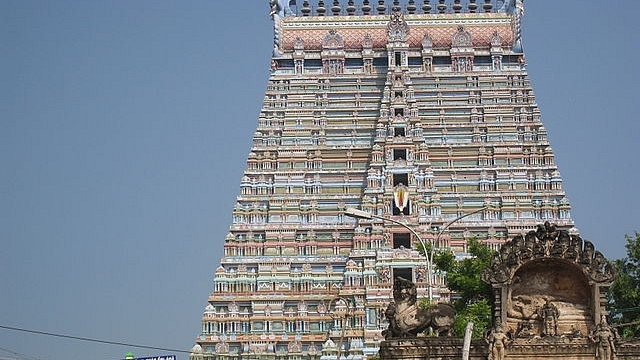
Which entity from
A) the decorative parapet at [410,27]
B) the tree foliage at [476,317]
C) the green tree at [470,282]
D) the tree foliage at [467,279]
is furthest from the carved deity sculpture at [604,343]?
the decorative parapet at [410,27]

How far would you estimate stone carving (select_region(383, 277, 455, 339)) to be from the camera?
3709 cm

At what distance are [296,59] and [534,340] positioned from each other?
236 feet

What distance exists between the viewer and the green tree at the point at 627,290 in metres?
61.2

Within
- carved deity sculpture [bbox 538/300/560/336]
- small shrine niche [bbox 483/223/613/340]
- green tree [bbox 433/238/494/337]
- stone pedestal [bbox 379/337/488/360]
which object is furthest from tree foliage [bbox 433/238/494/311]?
stone pedestal [bbox 379/337/488/360]

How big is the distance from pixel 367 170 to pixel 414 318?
5956 centimetres

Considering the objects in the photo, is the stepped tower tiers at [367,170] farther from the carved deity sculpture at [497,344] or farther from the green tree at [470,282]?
the carved deity sculpture at [497,344]

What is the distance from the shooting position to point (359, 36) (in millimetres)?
107750

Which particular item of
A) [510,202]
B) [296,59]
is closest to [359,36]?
[296,59]

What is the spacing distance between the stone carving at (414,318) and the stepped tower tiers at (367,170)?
46.9m

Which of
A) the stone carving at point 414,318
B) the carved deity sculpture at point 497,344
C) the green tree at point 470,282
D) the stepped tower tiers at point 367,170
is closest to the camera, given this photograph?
the carved deity sculpture at point 497,344

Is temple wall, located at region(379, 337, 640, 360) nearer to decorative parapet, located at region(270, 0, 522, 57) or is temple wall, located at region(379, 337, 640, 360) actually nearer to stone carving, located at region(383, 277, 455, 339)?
stone carving, located at region(383, 277, 455, 339)

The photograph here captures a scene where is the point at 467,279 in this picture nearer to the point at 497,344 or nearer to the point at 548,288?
the point at 548,288

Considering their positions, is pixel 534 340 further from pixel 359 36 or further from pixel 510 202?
pixel 359 36

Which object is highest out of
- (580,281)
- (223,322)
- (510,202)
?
(510,202)
